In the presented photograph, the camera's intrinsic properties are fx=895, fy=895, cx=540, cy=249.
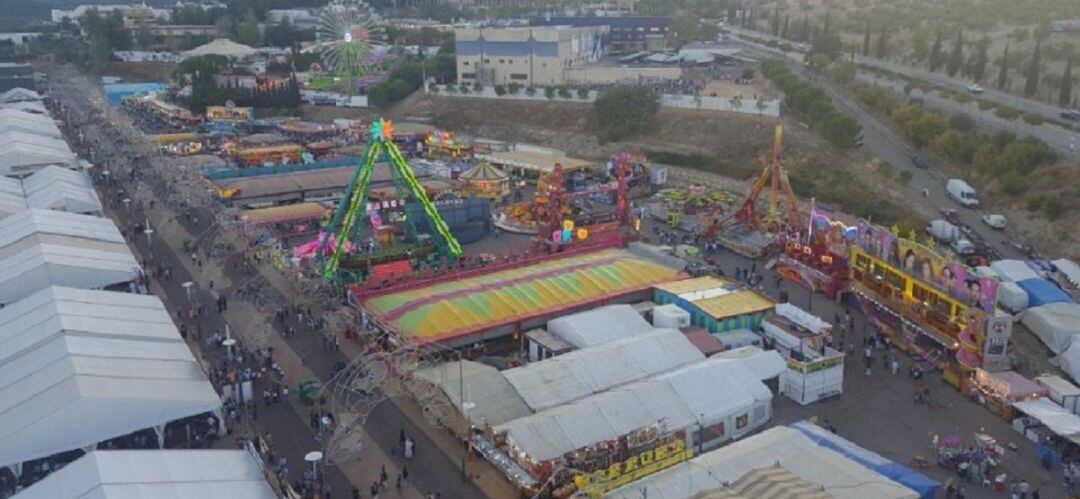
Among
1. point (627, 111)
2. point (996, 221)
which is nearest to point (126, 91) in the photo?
point (627, 111)

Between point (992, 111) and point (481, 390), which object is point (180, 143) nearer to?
point (481, 390)

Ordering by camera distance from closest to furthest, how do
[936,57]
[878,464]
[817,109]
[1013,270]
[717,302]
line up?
[878,464] → [717,302] → [1013,270] → [817,109] → [936,57]

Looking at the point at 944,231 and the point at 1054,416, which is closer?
the point at 1054,416

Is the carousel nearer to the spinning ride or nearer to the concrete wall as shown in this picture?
Result: the spinning ride

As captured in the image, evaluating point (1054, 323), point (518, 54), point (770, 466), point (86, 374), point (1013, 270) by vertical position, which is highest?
point (518, 54)

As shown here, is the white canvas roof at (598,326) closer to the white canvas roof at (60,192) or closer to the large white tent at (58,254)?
the large white tent at (58,254)

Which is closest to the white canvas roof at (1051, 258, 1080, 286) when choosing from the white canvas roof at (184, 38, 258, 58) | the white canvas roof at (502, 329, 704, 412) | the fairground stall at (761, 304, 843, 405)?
the fairground stall at (761, 304, 843, 405)

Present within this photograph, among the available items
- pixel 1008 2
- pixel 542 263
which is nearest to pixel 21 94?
pixel 542 263

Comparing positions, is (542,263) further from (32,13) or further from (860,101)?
(32,13)
